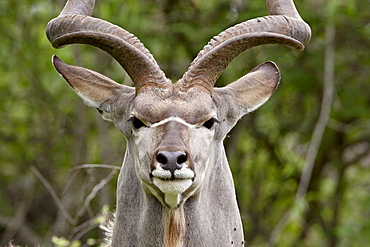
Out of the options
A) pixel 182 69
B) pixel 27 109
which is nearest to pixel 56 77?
pixel 27 109

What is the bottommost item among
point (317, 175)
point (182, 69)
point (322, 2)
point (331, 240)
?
point (331, 240)

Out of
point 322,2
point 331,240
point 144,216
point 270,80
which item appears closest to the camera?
point 144,216

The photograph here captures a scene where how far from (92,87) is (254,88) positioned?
1416mm

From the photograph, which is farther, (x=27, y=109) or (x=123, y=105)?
(x=27, y=109)

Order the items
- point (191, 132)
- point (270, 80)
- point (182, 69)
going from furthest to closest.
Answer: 1. point (182, 69)
2. point (270, 80)
3. point (191, 132)

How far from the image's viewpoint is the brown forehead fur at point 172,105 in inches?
222

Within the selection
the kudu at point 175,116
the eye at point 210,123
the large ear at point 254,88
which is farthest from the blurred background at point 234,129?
the eye at point 210,123

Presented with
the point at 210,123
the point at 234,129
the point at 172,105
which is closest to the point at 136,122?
the point at 172,105

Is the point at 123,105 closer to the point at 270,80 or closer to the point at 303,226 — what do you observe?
the point at 270,80

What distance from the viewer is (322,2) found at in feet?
41.3

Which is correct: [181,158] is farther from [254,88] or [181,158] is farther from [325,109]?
[325,109]

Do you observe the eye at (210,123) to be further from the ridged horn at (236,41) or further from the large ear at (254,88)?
the large ear at (254,88)

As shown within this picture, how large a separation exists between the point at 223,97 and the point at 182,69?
7.89 meters

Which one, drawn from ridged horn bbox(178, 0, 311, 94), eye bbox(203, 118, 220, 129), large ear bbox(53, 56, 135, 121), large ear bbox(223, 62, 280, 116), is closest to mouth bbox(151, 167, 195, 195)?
eye bbox(203, 118, 220, 129)
